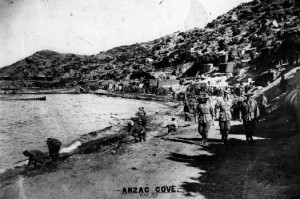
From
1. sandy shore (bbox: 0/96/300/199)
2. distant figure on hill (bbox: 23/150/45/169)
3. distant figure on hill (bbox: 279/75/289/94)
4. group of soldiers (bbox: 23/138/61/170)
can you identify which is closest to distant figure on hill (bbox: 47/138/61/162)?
group of soldiers (bbox: 23/138/61/170)

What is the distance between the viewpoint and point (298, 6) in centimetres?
8744

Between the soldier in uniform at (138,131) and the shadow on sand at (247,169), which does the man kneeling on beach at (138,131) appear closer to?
the soldier in uniform at (138,131)

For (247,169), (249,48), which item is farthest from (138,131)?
(249,48)

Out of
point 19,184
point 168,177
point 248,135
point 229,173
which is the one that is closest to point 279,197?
point 229,173

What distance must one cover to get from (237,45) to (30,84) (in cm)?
8739

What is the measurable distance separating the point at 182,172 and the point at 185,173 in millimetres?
138

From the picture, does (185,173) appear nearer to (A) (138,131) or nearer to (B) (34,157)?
(A) (138,131)

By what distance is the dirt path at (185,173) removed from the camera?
20.6ft

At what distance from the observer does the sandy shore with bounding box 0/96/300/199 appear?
6.32 m

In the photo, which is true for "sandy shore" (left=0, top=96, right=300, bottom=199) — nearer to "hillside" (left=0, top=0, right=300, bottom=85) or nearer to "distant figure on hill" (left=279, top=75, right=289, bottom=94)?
"distant figure on hill" (left=279, top=75, right=289, bottom=94)

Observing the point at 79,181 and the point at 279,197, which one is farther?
the point at 79,181

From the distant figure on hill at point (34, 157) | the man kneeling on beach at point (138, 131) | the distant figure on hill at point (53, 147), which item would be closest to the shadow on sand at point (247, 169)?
the man kneeling on beach at point (138, 131)

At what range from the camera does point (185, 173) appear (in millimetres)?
7449

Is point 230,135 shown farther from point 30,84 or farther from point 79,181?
point 30,84
